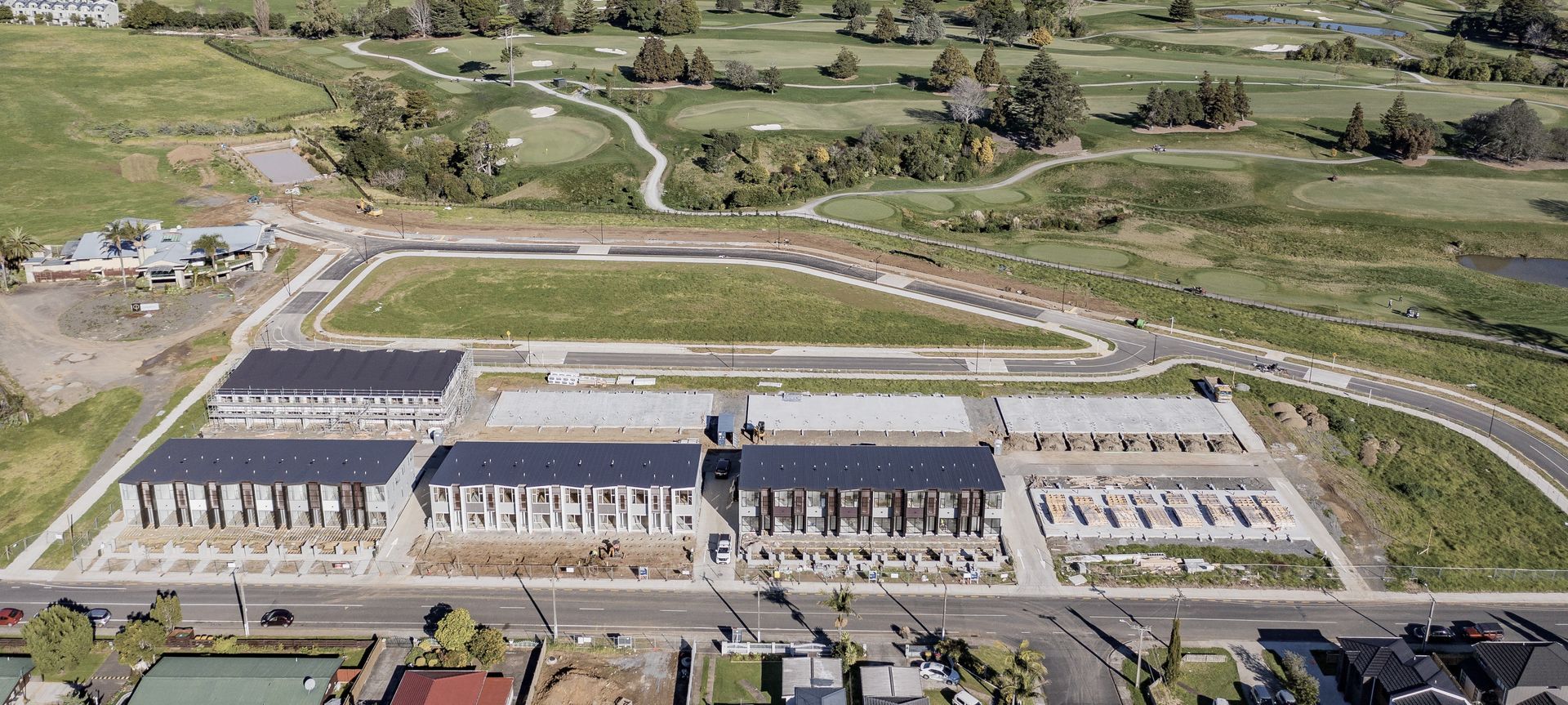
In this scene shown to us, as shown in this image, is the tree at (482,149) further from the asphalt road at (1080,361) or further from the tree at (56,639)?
the tree at (56,639)

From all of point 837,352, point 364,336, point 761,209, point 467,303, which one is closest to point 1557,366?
point 837,352

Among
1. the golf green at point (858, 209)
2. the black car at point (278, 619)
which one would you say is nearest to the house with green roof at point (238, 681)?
the black car at point (278, 619)

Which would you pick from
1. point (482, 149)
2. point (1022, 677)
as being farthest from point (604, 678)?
point (482, 149)

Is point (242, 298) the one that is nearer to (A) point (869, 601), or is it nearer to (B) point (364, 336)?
(B) point (364, 336)

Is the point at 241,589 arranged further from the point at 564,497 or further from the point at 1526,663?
the point at 1526,663

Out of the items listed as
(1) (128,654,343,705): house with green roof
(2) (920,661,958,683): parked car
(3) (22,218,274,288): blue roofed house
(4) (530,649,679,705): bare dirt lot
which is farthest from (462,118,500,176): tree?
(2) (920,661,958,683): parked car

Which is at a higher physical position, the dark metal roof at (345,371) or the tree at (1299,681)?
the dark metal roof at (345,371)

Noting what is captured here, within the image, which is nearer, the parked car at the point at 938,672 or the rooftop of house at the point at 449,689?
Result: the rooftop of house at the point at 449,689
